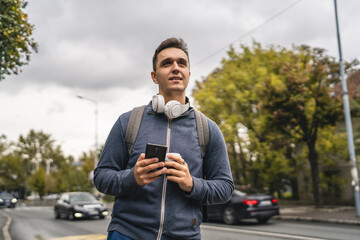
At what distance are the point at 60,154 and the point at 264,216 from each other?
78.1 meters

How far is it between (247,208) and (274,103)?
608cm

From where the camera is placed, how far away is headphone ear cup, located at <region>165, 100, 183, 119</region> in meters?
1.79

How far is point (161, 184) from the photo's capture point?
168 cm

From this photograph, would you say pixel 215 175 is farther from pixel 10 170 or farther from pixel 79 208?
pixel 10 170

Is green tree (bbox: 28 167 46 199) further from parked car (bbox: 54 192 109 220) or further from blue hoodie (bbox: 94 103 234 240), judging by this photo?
blue hoodie (bbox: 94 103 234 240)

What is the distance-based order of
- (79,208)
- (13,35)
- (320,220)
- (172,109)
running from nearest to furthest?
(172,109) < (13,35) < (320,220) < (79,208)

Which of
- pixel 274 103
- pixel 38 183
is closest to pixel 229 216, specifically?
pixel 274 103

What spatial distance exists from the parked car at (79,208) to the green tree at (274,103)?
30.4 ft

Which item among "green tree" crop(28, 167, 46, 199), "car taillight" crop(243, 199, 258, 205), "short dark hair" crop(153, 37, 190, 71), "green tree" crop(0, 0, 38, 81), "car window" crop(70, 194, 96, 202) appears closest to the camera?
"short dark hair" crop(153, 37, 190, 71)

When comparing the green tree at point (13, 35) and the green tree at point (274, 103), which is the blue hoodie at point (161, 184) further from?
the green tree at point (274, 103)

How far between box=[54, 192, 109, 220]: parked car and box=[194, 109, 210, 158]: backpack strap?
1534 centimetres

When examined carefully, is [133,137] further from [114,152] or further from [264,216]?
[264,216]

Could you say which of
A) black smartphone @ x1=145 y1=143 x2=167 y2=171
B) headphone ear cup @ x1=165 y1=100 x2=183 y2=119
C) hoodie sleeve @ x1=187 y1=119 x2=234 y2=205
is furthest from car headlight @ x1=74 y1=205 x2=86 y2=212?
black smartphone @ x1=145 y1=143 x2=167 y2=171

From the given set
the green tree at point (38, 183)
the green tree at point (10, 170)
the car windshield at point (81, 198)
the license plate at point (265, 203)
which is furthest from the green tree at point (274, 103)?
the green tree at point (10, 170)
